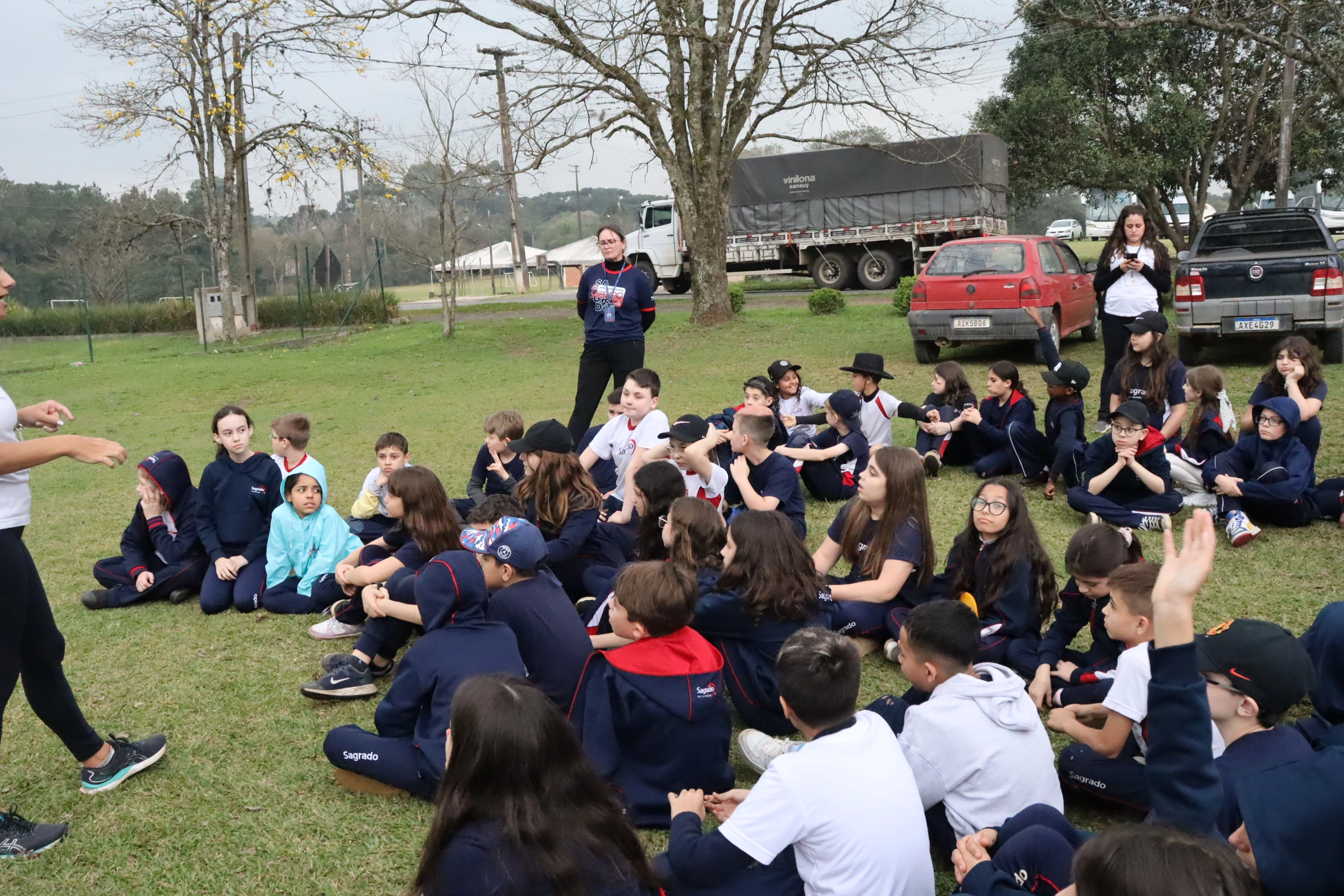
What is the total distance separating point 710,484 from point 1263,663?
11.5 feet

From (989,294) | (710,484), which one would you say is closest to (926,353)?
(989,294)

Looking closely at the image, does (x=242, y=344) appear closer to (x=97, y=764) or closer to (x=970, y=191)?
(x=970, y=191)

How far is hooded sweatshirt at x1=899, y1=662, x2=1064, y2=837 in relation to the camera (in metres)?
2.82

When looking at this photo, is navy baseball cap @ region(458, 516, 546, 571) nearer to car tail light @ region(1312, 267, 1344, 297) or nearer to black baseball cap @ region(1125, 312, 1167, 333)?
black baseball cap @ region(1125, 312, 1167, 333)

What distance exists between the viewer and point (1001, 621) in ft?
13.8

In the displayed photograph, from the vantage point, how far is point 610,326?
8039 mm

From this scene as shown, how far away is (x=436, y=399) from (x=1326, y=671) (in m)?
11.2

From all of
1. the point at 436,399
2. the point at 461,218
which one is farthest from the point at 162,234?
the point at 436,399

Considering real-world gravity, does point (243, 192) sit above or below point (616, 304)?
above

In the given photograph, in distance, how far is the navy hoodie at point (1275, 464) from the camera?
5.81 meters

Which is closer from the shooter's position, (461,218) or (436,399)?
(436,399)

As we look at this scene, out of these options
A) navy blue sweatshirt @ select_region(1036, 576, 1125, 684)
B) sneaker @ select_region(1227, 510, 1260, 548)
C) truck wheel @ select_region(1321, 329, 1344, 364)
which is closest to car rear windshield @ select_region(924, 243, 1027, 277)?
truck wheel @ select_region(1321, 329, 1344, 364)

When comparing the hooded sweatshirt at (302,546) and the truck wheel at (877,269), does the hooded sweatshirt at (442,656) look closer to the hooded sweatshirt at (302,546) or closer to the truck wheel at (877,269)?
the hooded sweatshirt at (302,546)

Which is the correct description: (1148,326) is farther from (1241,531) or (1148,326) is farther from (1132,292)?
(1241,531)
